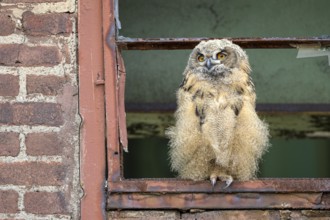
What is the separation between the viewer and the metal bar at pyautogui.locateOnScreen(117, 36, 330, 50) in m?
2.83

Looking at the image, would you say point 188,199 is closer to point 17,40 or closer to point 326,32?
point 17,40

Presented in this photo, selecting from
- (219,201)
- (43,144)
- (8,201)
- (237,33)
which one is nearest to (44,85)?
(43,144)

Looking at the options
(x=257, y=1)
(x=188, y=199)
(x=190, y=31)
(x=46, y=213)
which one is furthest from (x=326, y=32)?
(x=46, y=213)

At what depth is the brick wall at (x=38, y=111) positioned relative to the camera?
2785mm

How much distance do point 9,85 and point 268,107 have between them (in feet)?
7.45

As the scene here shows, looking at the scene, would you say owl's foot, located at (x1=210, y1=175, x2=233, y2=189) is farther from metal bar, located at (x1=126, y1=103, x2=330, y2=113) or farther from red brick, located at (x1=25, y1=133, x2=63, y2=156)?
metal bar, located at (x1=126, y1=103, x2=330, y2=113)

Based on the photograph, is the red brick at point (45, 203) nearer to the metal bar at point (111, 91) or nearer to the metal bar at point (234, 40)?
the metal bar at point (111, 91)

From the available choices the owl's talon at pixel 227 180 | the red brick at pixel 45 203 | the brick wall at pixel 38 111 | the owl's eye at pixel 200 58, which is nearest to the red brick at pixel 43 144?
the brick wall at pixel 38 111

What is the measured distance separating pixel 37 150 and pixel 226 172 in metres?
0.75

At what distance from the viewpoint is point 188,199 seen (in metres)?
2.78

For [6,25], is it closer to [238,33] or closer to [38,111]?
[38,111]

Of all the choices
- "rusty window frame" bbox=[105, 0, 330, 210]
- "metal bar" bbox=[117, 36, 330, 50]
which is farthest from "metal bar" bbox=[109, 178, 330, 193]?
"metal bar" bbox=[117, 36, 330, 50]

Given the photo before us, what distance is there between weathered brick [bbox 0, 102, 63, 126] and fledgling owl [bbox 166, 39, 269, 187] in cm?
50

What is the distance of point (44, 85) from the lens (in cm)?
283
